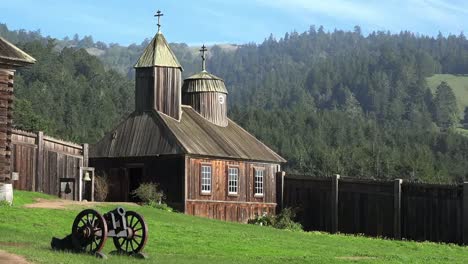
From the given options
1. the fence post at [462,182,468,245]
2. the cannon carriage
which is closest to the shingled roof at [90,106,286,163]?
the fence post at [462,182,468,245]

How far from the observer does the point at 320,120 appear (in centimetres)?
18238

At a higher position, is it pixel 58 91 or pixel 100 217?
pixel 58 91

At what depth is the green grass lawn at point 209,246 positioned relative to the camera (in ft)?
65.7

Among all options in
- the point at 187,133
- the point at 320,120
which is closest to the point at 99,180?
the point at 187,133

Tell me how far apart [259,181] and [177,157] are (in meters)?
6.26

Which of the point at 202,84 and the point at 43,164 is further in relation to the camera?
the point at 202,84

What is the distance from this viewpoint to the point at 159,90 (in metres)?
44.2

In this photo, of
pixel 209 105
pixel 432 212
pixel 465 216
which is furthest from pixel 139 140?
pixel 465 216

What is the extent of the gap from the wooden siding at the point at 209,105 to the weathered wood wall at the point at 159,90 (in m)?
4.25

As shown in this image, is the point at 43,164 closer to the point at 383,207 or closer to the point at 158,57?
the point at 158,57

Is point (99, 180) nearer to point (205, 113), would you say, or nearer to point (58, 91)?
point (205, 113)

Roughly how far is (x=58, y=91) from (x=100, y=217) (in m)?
126

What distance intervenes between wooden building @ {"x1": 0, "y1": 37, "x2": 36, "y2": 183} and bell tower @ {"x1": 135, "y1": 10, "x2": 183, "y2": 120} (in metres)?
14.2

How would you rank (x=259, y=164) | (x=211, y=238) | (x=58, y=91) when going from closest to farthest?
(x=211, y=238), (x=259, y=164), (x=58, y=91)
